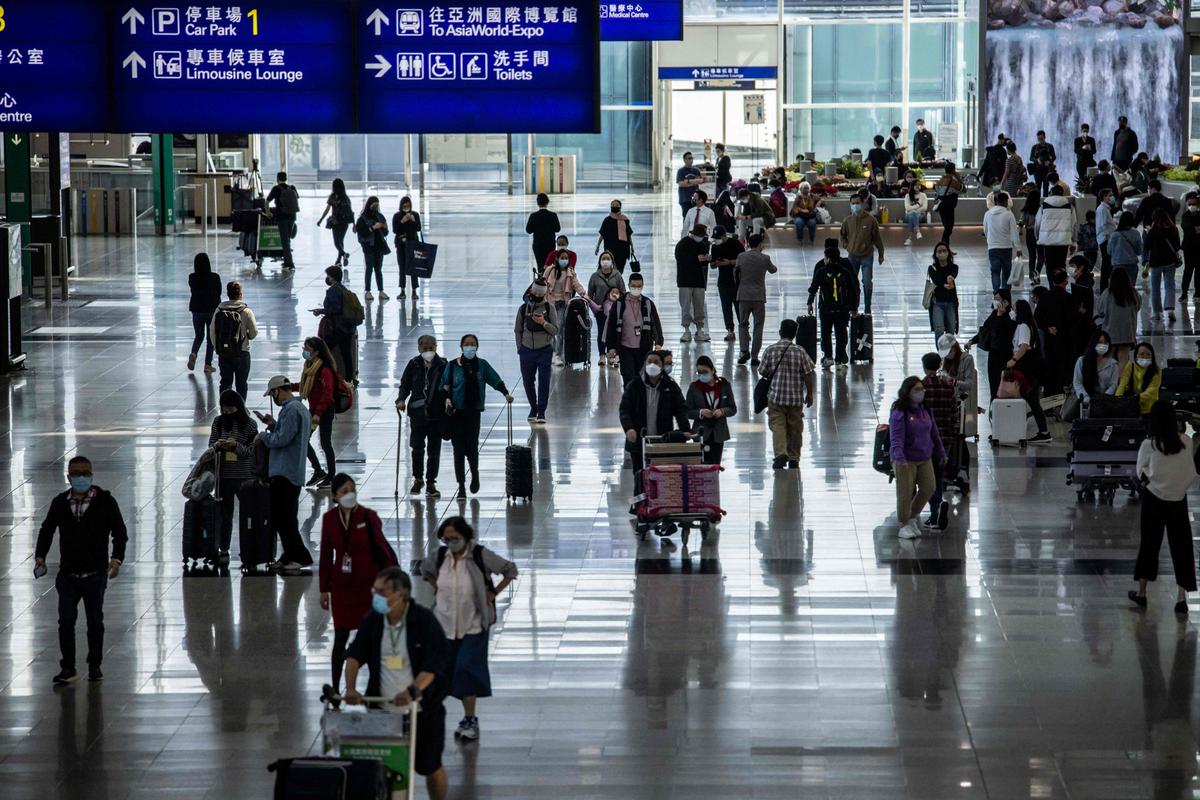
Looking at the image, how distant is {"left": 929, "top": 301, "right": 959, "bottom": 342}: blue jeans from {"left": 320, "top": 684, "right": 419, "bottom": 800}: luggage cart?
48.7 feet

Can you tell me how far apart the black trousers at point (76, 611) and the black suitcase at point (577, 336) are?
1073 centimetres

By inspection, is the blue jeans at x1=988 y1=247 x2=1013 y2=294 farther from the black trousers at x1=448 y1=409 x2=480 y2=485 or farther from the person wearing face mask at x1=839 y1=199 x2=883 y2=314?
the black trousers at x1=448 y1=409 x2=480 y2=485

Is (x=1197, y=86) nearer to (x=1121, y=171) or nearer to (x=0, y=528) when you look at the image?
(x=1121, y=171)

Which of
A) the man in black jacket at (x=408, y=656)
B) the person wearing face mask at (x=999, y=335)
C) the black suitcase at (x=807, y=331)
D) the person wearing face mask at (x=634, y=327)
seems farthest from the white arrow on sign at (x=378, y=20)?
the man in black jacket at (x=408, y=656)

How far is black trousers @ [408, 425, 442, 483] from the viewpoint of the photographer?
50.3ft

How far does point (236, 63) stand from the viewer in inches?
612

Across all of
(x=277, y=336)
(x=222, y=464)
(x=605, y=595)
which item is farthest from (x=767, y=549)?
(x=277, y=336)

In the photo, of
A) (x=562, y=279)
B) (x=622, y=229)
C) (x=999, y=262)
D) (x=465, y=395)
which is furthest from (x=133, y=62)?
(x=999, y=262)

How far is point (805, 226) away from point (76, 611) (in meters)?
26.6

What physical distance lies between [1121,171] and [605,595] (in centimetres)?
3150

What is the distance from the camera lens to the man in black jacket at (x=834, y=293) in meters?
20.9

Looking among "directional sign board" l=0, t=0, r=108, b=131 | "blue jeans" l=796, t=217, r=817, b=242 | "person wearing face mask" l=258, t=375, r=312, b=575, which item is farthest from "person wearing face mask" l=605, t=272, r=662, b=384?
"blue jeans" l=796, t=217, r=817, b=242

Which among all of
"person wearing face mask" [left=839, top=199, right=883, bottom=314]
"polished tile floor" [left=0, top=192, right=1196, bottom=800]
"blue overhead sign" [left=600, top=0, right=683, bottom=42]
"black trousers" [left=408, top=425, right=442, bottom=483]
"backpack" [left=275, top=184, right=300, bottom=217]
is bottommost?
"polished tile floor" [left=0, top=192, right=1196, bottom=800]

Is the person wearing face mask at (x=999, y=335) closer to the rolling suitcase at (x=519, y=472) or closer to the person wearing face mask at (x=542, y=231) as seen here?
the rolling suitcase at (x=519, y=472)
